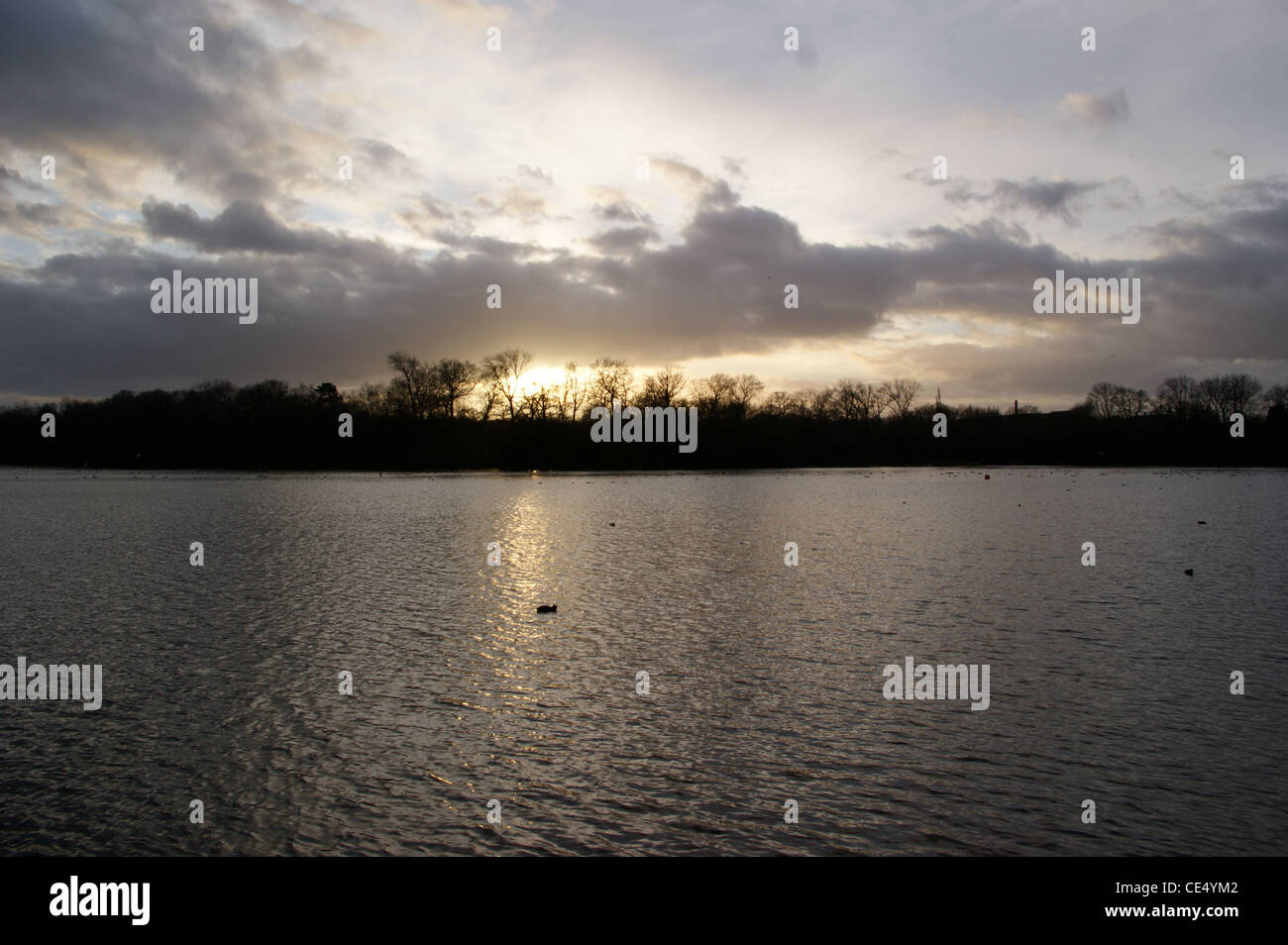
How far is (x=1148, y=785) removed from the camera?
7492mm

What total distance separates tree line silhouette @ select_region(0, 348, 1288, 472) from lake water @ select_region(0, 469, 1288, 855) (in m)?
86.2

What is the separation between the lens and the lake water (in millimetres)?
6770

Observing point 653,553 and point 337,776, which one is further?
point 653,553

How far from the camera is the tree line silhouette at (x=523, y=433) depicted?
108688mm

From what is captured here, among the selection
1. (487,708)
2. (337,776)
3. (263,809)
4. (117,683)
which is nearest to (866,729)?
(487,708)

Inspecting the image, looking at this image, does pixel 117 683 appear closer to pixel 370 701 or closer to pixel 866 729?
pixel 370 701

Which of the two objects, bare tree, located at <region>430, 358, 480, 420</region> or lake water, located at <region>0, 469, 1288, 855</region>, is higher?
bare tree, located at <region>430, 358, 480, 420</region>

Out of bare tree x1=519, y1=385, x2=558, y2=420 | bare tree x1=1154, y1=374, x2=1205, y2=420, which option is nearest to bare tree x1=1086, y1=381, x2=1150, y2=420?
bare tree x1=1154, y1=374, x2=1205, y2=420

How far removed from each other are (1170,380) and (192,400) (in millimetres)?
181695

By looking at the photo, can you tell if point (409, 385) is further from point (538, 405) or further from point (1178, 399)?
point (1178, 399)

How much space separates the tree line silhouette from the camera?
357 ft

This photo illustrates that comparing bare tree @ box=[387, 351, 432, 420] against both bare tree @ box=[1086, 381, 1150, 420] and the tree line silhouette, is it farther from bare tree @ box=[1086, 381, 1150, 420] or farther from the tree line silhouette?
bare tree @ box=[1086, 381, 1150, 420]

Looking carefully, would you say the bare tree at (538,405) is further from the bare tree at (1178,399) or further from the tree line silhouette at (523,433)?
the bare tree at (1178,399)

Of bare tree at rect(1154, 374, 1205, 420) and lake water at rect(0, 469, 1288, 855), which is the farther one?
bare tree at rect(1154, 374, 1205, 420)
